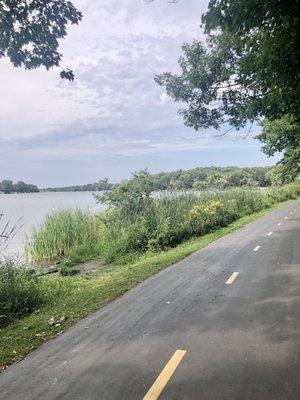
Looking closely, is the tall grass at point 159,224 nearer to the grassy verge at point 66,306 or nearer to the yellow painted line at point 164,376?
the grassy verge at point 66,306

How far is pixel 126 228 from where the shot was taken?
792 inches

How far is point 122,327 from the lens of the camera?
24.7 ft

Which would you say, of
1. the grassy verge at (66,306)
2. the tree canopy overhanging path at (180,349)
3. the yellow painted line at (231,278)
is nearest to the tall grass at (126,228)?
the grassy verge at (66,306)

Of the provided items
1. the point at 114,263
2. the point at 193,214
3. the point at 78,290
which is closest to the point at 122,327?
the point at 78,290

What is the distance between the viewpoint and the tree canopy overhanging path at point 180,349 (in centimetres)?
502

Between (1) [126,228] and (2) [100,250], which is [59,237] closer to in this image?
(2) [100,250]

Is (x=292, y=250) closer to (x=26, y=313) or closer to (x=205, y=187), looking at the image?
(x=26, y=313)

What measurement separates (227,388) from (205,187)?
2774 cm

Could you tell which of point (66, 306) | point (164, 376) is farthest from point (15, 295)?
point (164, 376)

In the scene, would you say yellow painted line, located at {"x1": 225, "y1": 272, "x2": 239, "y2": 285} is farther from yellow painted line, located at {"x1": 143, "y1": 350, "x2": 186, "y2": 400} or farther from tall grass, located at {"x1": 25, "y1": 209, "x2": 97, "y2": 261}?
tall grass, located at {"x1": 25, "y1": 209, "x2": 97, "y2": 261}

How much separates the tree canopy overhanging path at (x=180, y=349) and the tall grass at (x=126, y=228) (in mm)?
8016

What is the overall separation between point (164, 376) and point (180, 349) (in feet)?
3.10

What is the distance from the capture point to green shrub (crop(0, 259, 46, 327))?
9.73 m

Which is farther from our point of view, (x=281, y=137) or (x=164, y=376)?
(x=281, y=137)
